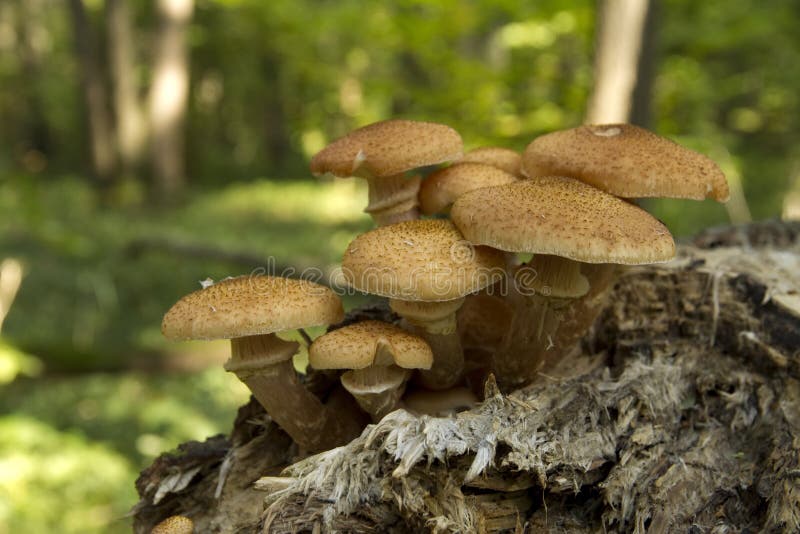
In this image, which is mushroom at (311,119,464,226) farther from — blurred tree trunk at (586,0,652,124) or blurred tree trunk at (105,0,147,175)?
blurred tree trunk at (105,0,147,175)

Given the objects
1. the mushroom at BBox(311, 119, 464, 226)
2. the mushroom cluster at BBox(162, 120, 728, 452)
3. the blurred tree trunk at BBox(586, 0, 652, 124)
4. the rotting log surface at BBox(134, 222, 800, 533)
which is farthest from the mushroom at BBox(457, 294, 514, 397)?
the blurred tree trunk at BBox(586, 0, 652, 124)

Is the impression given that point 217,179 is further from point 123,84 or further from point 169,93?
point 169,93

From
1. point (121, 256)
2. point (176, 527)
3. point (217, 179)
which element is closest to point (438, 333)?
point (176, 527)

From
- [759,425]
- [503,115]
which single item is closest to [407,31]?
[503,115]

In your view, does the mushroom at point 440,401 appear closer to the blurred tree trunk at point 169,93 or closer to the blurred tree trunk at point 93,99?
the blurred tree trunk at point 169,93

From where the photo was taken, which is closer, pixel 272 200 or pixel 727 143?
pixel 727 143

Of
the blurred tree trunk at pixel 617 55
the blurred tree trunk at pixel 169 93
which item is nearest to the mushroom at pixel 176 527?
the blurred tree trunk at pixel 617 55

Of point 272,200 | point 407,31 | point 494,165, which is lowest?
point 272,200

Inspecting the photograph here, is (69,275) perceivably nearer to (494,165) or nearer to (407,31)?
(407,31)
